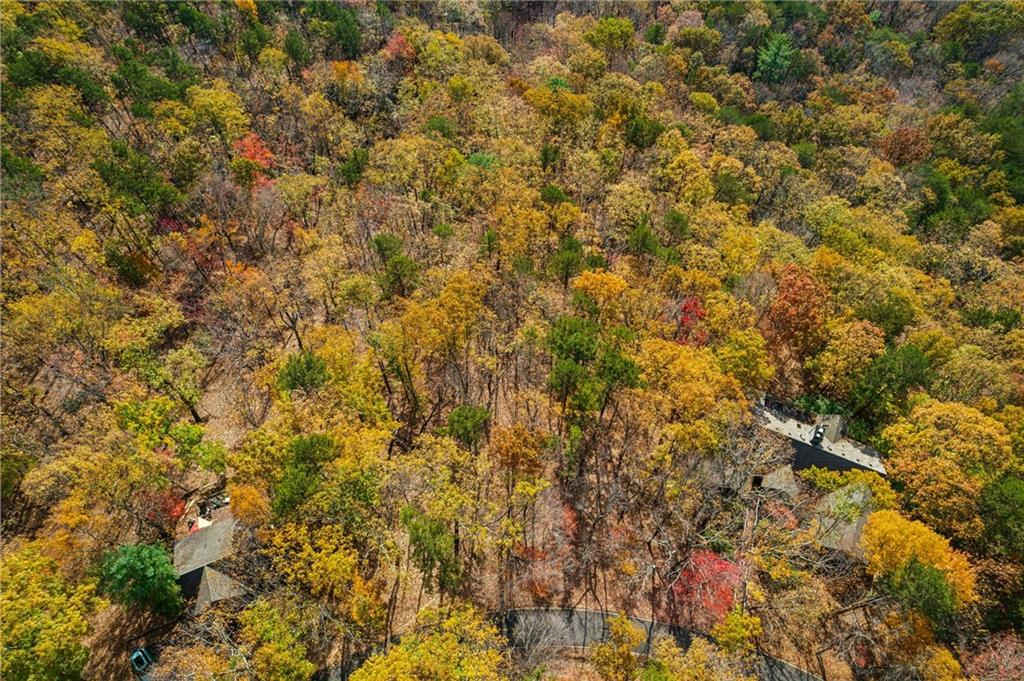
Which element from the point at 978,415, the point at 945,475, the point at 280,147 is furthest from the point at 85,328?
the point at 978,415

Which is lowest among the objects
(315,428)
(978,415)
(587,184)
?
(315,428)

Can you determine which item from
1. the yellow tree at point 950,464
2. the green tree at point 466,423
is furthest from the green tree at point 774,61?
the green tree at point 466,423

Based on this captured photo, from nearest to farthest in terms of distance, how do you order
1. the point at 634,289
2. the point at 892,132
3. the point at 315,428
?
the point at 315,428 → the point at 634,289 → the point at 892,132

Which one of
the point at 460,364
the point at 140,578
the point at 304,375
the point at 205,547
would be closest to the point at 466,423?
the point at 460,364

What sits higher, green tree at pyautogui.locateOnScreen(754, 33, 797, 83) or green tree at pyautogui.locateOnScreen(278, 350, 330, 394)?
green tree at pyautogui.locateOnScreen(754, 33, 797, 83)

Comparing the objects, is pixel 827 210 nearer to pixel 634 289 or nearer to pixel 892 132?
pixel 634 289

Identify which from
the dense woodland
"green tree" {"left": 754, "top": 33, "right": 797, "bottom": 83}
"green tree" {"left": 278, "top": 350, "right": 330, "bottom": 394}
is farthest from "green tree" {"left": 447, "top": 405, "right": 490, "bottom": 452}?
"green tree" {"left": 754, "top": 33, "right": 797, "bottom": 83}

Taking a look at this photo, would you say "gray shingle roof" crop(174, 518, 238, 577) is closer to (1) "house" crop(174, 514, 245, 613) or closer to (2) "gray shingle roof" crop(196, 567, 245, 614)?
(1) "house" crop(174, 514, 245, 613)
